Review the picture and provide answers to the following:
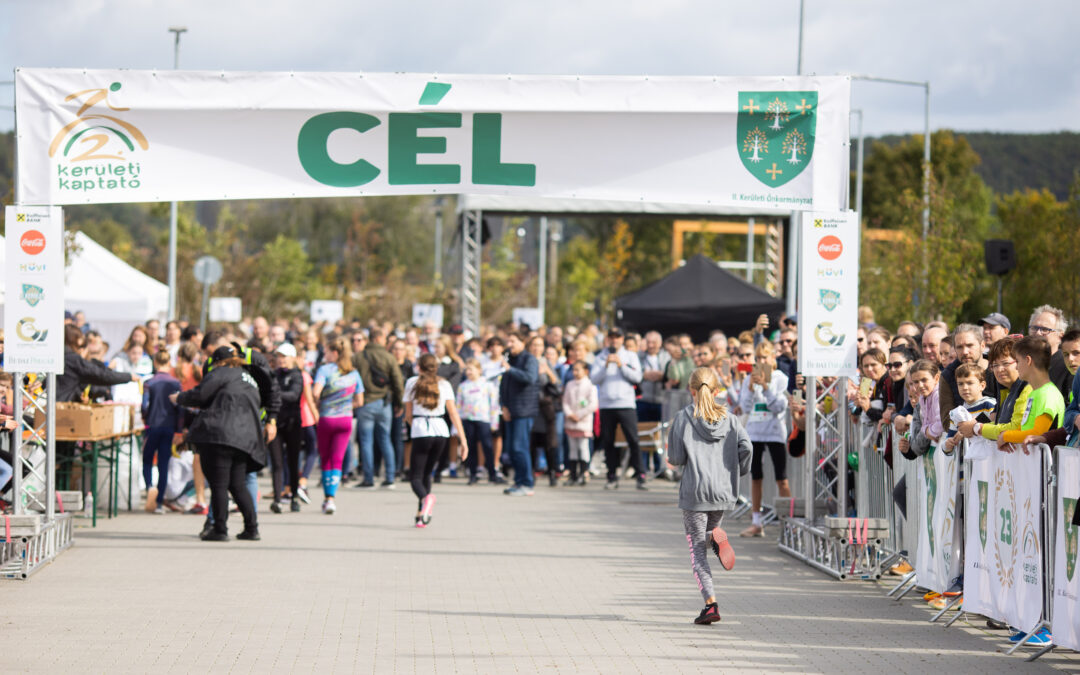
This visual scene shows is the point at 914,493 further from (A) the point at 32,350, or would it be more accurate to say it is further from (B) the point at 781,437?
(A) the point at 32,350

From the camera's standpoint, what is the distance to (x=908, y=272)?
25.3 m

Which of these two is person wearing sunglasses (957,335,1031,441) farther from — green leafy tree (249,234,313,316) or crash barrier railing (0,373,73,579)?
green leafy tree (249,234,313,316)

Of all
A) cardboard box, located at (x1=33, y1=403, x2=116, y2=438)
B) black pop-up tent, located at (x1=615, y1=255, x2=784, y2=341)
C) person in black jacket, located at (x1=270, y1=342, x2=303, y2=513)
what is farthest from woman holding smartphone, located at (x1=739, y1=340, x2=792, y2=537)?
black pop-up tent, located at (x1=615, y1=255, x2=784, y2=341)

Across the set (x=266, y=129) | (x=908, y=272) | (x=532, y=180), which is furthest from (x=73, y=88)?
(x=908, y=272)

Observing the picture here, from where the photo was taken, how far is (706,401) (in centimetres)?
945

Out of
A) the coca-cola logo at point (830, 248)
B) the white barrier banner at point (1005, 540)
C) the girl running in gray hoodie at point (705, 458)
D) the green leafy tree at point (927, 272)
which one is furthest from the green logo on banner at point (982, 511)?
the green leafy tree at point (927, 272)

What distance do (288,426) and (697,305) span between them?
1070cm

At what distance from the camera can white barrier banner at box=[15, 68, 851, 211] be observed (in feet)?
38.9

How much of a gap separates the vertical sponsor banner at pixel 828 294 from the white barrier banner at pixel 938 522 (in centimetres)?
197

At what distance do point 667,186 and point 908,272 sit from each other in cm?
1441

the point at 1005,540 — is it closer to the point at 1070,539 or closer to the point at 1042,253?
the point at 1070,539

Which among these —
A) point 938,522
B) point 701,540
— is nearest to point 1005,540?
point 938,522

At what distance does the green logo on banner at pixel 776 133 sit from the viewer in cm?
1202

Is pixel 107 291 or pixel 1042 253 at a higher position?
pixel 1042 253
